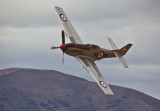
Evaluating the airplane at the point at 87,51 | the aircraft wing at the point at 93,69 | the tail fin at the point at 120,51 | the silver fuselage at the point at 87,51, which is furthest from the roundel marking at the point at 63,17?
the aircraft wing at the point at 93,69

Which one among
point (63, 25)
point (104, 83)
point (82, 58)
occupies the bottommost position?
point (104, 83)

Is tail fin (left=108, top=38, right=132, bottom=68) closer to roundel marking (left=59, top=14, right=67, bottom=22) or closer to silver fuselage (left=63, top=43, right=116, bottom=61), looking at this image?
silver fuselage (left=63, top=43, right=116, bottom=61)

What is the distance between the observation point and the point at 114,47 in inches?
3501

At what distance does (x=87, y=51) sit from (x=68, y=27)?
907 cm

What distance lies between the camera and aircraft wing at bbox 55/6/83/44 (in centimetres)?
8512

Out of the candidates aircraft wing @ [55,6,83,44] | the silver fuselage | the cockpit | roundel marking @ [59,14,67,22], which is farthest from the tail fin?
roundel marking @ [59,14,67,22]

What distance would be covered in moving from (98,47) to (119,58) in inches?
221

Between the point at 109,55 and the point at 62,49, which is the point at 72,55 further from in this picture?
the point at 109,55

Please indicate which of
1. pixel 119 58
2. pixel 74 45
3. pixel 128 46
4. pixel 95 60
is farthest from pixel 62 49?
pixel 128 46

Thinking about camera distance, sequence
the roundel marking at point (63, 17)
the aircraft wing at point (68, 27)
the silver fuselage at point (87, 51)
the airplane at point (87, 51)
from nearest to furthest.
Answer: the airplane at point (87, 51) < the silver fuselage at point (87, 51) < the aircraft wing at point (68, 27) < the roundel marking at point (63, 17)

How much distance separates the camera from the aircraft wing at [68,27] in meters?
85.1

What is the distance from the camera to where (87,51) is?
8094 centimetres

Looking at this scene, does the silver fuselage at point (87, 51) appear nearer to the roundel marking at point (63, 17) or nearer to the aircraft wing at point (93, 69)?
the aircraft wing at point (93, 69)

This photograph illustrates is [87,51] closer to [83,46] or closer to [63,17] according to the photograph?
[83,46]
